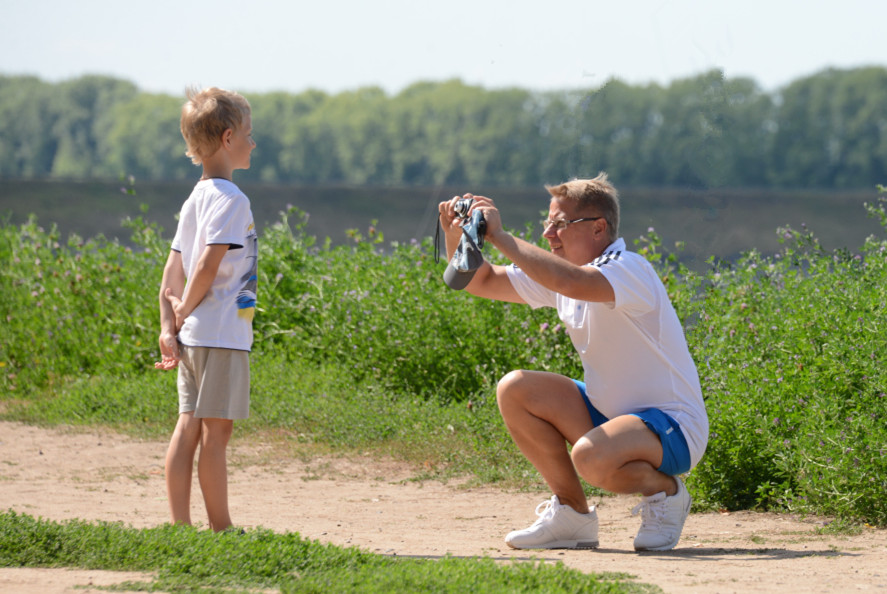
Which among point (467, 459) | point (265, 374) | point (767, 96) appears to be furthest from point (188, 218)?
point (767, 96)

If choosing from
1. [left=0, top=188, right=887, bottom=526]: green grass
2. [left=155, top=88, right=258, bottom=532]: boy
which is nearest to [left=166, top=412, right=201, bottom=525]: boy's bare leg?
[left=155, top=88, right=258, bottom=532]: boy

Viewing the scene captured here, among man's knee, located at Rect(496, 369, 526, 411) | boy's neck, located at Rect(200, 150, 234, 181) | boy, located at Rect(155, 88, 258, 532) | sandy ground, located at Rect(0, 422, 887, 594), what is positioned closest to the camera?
sandy ground, located at Rect(0, 422, 887, 594)

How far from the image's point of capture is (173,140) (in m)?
88.1

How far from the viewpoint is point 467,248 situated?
3668 mm

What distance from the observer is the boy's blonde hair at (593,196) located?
3729 mm

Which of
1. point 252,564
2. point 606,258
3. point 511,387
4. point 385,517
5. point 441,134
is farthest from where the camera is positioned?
point 441,134

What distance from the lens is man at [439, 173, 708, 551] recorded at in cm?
356

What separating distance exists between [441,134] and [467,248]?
7882 cm

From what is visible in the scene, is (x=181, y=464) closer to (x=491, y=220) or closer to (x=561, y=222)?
(x=491, y=220)

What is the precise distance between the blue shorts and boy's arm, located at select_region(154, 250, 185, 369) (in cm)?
172

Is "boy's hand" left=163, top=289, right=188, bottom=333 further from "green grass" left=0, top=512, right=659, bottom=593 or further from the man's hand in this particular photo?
Result: the man's hand

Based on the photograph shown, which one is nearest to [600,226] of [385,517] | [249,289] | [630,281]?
[630,281]

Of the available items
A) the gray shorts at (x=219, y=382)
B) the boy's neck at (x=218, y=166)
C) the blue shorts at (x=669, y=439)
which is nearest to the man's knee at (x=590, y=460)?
the blue shorts at (x=669, y=439)

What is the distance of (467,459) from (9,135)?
90894mm
